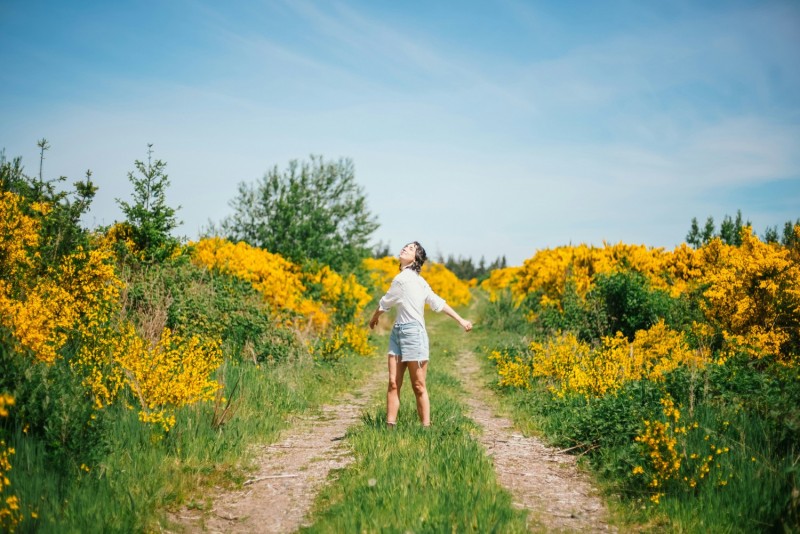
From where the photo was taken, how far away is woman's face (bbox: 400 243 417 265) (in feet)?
19.8

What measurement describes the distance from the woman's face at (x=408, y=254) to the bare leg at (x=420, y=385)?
1.25 meters

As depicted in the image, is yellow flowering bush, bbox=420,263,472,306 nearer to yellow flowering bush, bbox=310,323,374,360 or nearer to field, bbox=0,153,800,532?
yellow flowering bush, bbox=310,323,374,360

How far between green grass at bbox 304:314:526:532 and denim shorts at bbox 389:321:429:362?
814mm

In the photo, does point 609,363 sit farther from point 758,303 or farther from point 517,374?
point 758,303

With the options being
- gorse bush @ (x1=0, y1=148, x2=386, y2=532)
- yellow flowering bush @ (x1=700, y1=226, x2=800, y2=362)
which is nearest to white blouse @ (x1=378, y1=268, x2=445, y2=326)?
gorse bush @ (x1=0, y1=148, x2=386, y2=532)

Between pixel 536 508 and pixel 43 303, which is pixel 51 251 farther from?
pixel 536 508

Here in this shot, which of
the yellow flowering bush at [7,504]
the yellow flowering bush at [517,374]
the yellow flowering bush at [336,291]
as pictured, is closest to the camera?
the yellow flowering bush at [7,504]

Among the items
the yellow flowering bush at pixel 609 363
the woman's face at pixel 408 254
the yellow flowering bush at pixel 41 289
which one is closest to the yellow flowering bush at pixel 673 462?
the yellow flowering bush at pixel 609 363

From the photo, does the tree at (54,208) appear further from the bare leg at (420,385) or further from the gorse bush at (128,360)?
the bare leg at (420,385)

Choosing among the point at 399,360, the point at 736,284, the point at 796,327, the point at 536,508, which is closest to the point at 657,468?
the point at 536,508

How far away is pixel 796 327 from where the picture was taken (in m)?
7.43

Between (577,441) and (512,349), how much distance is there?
5705 millimetres

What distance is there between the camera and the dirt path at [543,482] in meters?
4.08

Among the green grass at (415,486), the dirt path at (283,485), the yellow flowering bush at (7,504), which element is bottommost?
the dirt path at (283,485)
